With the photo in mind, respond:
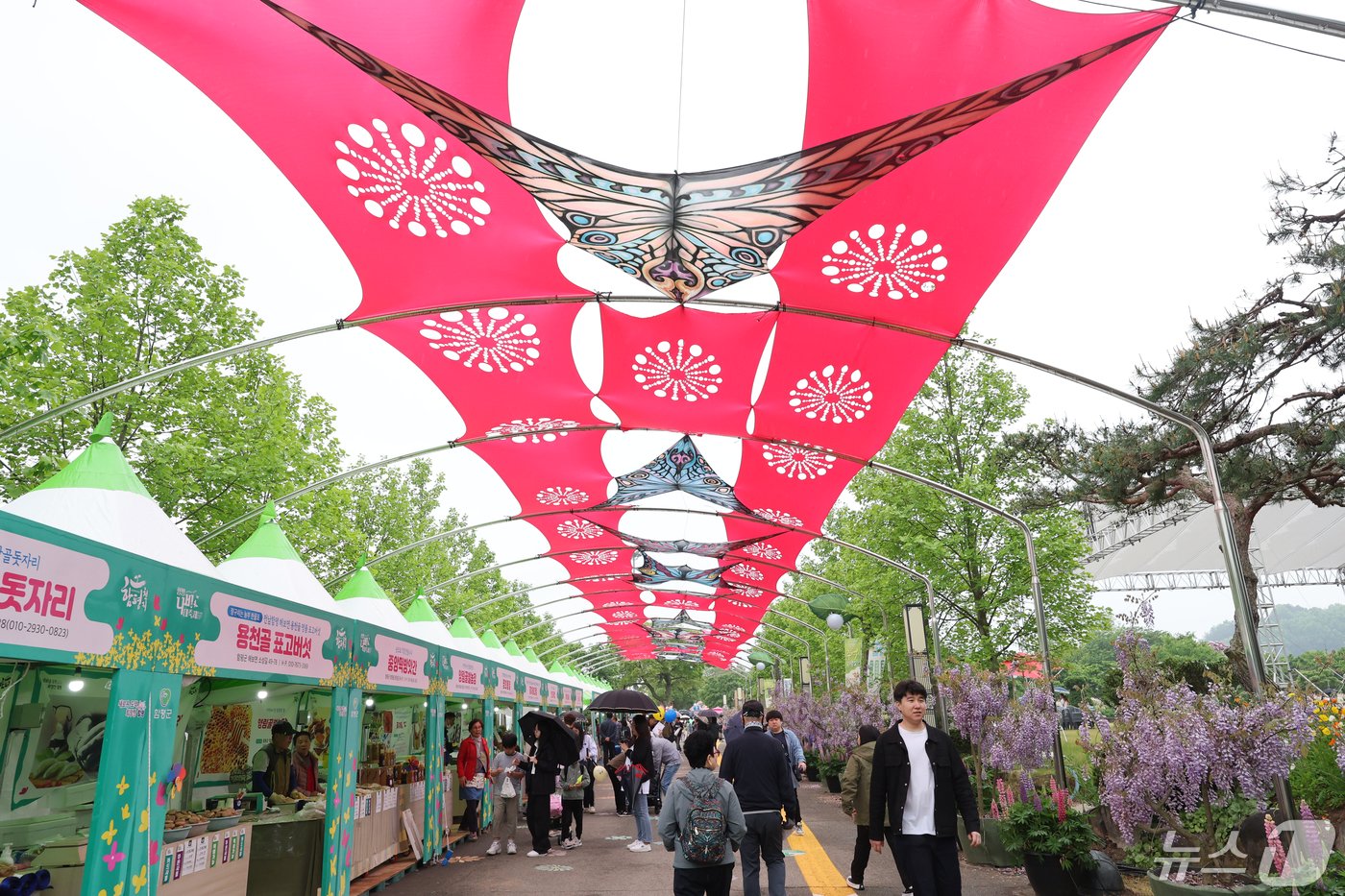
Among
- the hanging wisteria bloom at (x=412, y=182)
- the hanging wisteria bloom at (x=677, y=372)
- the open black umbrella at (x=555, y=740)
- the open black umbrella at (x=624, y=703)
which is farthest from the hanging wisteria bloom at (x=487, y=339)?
the open black umbrella at (x=624, y=703)

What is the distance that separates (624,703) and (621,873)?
7846mm

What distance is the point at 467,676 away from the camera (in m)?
14.1

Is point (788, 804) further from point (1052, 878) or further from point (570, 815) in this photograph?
point (570, 815)

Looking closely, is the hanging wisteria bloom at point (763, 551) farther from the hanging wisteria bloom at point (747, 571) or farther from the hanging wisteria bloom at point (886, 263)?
the hanging wisteria bloom at point (886, 263)

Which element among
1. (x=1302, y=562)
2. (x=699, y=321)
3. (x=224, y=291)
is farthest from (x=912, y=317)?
(x=1302, y=562)

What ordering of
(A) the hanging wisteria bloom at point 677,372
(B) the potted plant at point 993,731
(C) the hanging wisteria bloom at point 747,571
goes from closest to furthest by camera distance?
(B) the potted plant at point 993,731, (A) the hanging wisteria bloom at point 677,372, (C) the hanging wisteria bloom at point 747,571

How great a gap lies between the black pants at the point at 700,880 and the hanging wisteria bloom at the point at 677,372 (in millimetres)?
7125

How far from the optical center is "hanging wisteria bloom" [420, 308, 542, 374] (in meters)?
10.8

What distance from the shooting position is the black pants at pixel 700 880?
214 inches

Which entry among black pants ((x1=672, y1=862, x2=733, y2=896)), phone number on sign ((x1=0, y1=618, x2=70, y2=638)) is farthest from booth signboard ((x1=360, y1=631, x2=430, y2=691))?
black pants ((x1=672, y1=862, x2=733, y2=896))

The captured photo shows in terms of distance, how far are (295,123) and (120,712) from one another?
520 cm

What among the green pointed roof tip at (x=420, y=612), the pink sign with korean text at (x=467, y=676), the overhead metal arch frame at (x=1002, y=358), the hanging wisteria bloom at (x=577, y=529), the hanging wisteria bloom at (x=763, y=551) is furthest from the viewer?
the hanging wisteria bloom at (x=763, y=551)

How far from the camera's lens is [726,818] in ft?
17.9

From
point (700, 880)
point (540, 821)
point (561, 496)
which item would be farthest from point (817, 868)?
point (561, 496)
